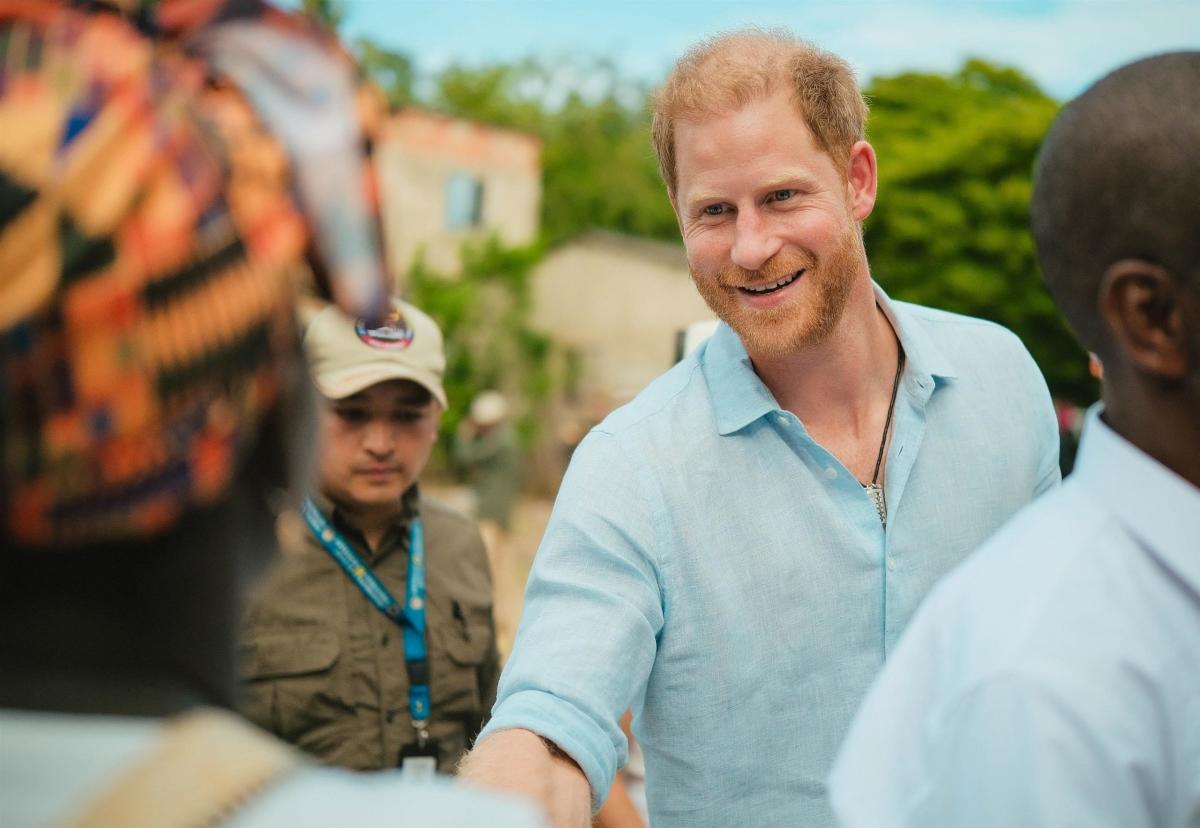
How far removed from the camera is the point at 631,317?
27.9 metres

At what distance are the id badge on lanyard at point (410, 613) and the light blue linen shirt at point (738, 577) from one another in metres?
1.05

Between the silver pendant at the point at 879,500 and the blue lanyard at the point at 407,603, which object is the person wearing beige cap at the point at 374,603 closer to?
the blue lanyard at the point at 407,603

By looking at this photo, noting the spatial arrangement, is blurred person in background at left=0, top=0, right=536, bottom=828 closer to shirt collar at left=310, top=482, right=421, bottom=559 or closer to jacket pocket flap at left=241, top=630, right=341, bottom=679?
jacket pocket flap at left=241, top=630, right=341, bottom=679

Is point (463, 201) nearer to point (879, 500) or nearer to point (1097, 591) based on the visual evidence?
point (879, 500)

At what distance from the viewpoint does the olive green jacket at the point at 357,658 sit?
10.8 ft

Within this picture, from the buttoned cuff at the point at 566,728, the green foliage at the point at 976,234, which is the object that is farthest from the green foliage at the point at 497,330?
the buttoned cuff at the point at 566,728

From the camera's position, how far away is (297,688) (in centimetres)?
330

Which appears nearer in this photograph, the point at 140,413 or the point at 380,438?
the point at 140,413

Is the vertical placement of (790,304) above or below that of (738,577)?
above

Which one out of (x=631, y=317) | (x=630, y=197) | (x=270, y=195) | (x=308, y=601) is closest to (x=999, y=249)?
(x=631, y=317)

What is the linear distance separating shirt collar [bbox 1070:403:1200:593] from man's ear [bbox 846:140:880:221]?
4.84 ft

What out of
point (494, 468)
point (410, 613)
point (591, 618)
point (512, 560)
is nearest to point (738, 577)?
point (591, 618)

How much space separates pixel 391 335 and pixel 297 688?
1000mm

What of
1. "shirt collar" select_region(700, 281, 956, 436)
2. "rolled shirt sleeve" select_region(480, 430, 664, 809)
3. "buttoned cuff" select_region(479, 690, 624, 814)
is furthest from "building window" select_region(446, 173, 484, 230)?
"buttoned cuff" select_region(479, 690, 624, 814)
